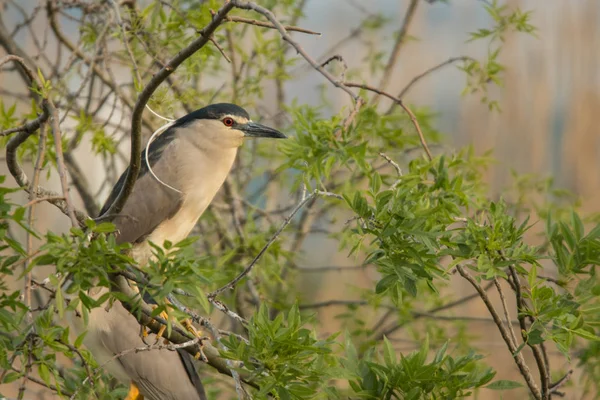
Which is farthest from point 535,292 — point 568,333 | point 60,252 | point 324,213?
point 324,213

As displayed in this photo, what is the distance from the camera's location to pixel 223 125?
2.57 m

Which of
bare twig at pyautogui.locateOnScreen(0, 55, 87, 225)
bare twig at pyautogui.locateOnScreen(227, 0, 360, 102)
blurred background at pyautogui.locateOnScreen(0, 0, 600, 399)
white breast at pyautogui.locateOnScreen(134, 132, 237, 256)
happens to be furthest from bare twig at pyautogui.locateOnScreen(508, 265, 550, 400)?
blurred background at pyautogui.locateOnScreen(0, 0, 600, 399)

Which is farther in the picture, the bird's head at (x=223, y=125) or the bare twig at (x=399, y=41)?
the bare twig at (x=399, y=41)

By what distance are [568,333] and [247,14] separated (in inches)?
63.7

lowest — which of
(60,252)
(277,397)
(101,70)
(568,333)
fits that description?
(277,397)

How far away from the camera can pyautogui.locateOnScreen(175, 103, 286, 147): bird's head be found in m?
2.53

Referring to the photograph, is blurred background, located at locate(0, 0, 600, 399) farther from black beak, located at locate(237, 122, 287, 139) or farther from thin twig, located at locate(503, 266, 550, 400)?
thin twig, located at locate(503, 266, 550, 400)

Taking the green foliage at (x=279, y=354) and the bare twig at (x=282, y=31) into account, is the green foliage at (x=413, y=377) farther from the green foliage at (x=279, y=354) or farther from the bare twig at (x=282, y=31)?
the bare twig at (x=282, y=31)

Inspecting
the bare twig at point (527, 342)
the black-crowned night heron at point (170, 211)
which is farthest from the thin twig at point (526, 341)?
the black-crowned night heron at point (170, 211)

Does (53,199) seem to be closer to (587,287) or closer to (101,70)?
(587,287)

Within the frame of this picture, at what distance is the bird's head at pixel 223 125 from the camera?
253 cm

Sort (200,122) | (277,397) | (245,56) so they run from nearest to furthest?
1. (277,397)
2. (200,122)
3. (245,56)

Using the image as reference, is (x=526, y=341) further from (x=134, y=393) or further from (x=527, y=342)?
(x=134, y=393)

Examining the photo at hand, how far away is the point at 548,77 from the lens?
16.0 feet
